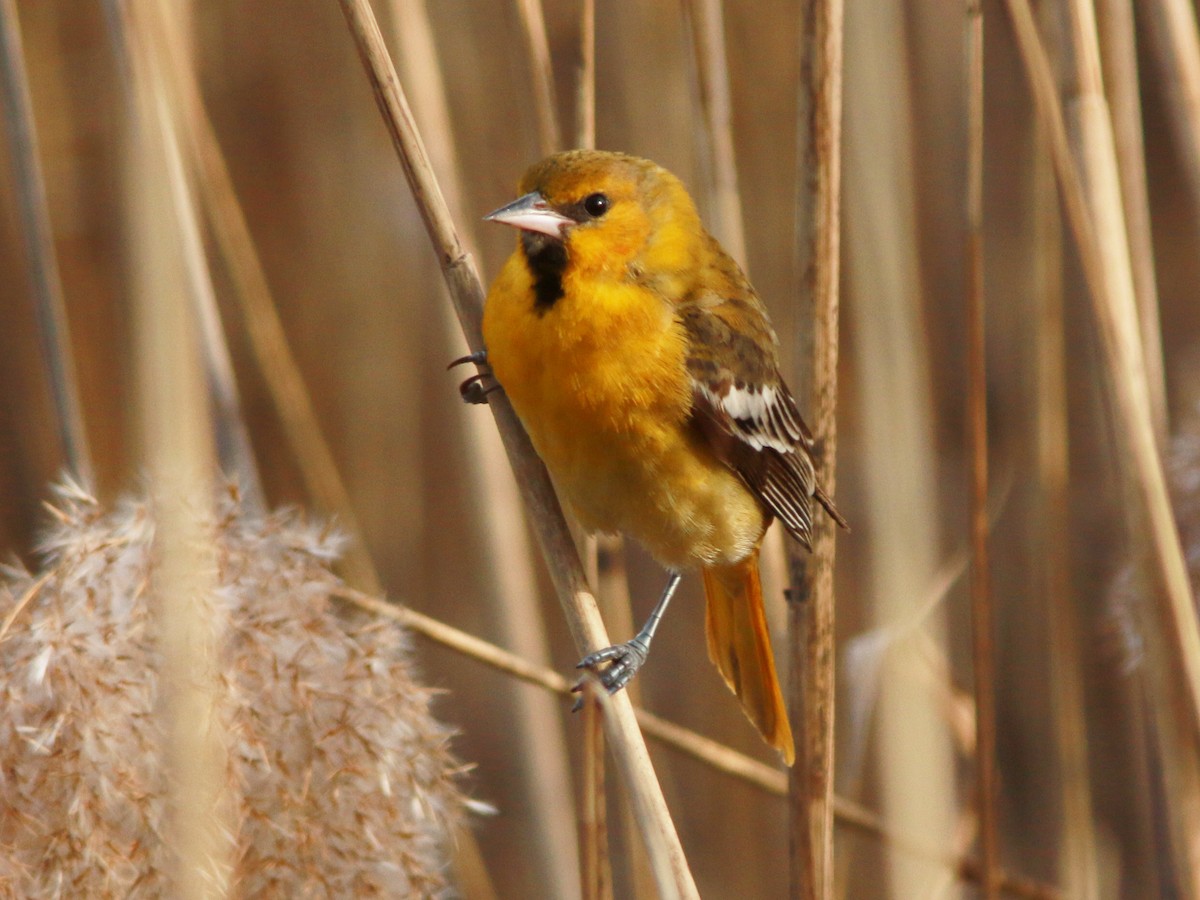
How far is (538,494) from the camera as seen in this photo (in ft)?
5.45

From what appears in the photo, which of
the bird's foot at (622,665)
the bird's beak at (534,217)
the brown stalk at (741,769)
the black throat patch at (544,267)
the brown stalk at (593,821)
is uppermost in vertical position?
the bird's beak at (534,217)

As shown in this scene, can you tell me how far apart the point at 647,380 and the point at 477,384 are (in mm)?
288

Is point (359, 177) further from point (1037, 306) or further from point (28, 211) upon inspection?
point (1037, 306)

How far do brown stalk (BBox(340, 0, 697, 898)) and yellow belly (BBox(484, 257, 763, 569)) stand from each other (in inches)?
2.4

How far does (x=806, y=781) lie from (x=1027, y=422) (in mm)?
1778

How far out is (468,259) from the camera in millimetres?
1620

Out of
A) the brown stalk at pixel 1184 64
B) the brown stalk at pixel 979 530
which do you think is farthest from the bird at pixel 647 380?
the brown stalk at pixel 1184 64

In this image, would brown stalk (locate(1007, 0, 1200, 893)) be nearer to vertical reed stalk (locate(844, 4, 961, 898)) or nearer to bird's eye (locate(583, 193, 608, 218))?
vertical reed stalk (locate(844, 4, 961, 898))

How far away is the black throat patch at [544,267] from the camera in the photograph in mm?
1760

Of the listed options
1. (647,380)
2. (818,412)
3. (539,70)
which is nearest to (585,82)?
(539,70)

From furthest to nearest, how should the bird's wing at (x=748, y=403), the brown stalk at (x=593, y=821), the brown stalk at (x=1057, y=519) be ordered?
the brown stalk at (x=1057, y=519), the bird's wing at (x=748, y=403), the brown stalk at (x=593, y=821)

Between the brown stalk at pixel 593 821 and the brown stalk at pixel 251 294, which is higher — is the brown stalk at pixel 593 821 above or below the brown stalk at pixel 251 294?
below

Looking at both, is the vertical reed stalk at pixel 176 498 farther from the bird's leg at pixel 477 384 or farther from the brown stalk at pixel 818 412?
the brown stalk at pixel 818 412

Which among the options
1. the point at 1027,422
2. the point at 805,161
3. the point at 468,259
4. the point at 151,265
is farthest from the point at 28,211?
the point at 1027,422
